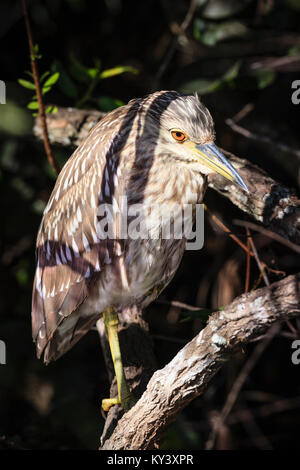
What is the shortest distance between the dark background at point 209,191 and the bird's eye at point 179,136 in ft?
2.62

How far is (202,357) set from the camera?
1.62 metres

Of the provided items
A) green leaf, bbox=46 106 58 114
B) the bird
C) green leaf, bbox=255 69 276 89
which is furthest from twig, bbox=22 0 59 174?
green leaf, bbox=255 69 276 89

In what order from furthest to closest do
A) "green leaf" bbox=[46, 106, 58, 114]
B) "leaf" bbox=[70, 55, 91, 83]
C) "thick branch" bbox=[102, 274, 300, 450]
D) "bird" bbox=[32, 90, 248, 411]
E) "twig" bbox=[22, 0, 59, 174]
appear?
"leaf" bbox=[70, 55, 91, 83] → "green leaf" bbox=[46, 106, 58, 114] → "twig" bbox=[22, 0, 59, 174] → "bird" bbox=[32, 90, 248, 411] → "thick branch" bbox=[102, 274, 300, 450]

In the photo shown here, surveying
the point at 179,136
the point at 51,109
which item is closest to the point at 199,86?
the point at 51,109

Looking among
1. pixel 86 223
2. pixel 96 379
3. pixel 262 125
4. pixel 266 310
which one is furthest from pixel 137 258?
pixel 262 125

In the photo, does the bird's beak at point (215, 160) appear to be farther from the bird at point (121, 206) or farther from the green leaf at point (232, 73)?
the green leaf at point (232, 73)

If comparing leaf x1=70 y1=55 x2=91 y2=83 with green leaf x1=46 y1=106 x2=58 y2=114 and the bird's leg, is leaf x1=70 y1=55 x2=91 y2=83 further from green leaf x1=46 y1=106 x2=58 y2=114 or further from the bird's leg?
the bird's leg

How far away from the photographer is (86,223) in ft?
7.30

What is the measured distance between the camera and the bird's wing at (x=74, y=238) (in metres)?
2.18

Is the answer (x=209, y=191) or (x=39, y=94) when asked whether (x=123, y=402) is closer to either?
(x=39, y=94)
